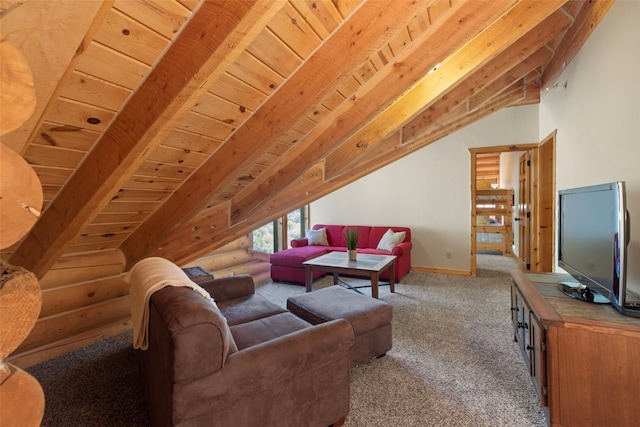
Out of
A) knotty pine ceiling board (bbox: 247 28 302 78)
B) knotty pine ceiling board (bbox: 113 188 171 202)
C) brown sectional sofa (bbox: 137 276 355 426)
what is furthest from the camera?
knotty pine ceiling board (bbox: 113 188 171 202)

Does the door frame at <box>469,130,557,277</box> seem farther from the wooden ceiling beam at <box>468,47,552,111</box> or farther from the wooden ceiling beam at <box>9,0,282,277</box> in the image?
the wooden ceiling beam at <box>9,0,282,277</box>

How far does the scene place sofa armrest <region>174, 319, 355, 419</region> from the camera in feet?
4.13

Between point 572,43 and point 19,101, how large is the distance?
13.2 feet

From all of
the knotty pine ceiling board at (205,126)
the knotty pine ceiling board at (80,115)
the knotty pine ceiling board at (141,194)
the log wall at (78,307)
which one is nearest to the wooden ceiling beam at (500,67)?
the knotty pine ceiling board at (205,126)

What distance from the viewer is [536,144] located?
4.39 m

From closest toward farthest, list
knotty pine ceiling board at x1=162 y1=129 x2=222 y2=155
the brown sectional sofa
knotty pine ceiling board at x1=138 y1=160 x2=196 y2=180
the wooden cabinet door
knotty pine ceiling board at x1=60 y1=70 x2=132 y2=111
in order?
knotty pine ceiling board at x1=60 y1=70 x2=132 y2=111 < the brown sectional sofa < the wooden cabinet door < knotty pine ceiling board at x1=162 y1=129 x2=222 y2=155 < knotty pine ceiling board at x1=138 y1=160 x2=196 y2=180

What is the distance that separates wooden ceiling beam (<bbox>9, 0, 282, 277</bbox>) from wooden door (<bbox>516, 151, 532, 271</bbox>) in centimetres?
507

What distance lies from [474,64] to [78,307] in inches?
153

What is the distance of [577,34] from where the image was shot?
275 cm

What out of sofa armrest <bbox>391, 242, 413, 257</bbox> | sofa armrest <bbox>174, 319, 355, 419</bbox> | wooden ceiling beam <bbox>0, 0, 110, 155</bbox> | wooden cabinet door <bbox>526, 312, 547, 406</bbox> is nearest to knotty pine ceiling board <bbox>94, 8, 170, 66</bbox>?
wooden ceiling beam <bbox>0, 0, 110, 155</bbox>

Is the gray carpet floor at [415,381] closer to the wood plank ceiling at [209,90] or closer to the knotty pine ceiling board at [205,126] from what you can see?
the wood plank ceiling at [209,90]

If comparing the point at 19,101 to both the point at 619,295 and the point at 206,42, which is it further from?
the point at 619,295

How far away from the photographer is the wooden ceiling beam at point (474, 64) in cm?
209

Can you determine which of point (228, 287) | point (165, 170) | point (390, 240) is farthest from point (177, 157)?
point (390, 240)
